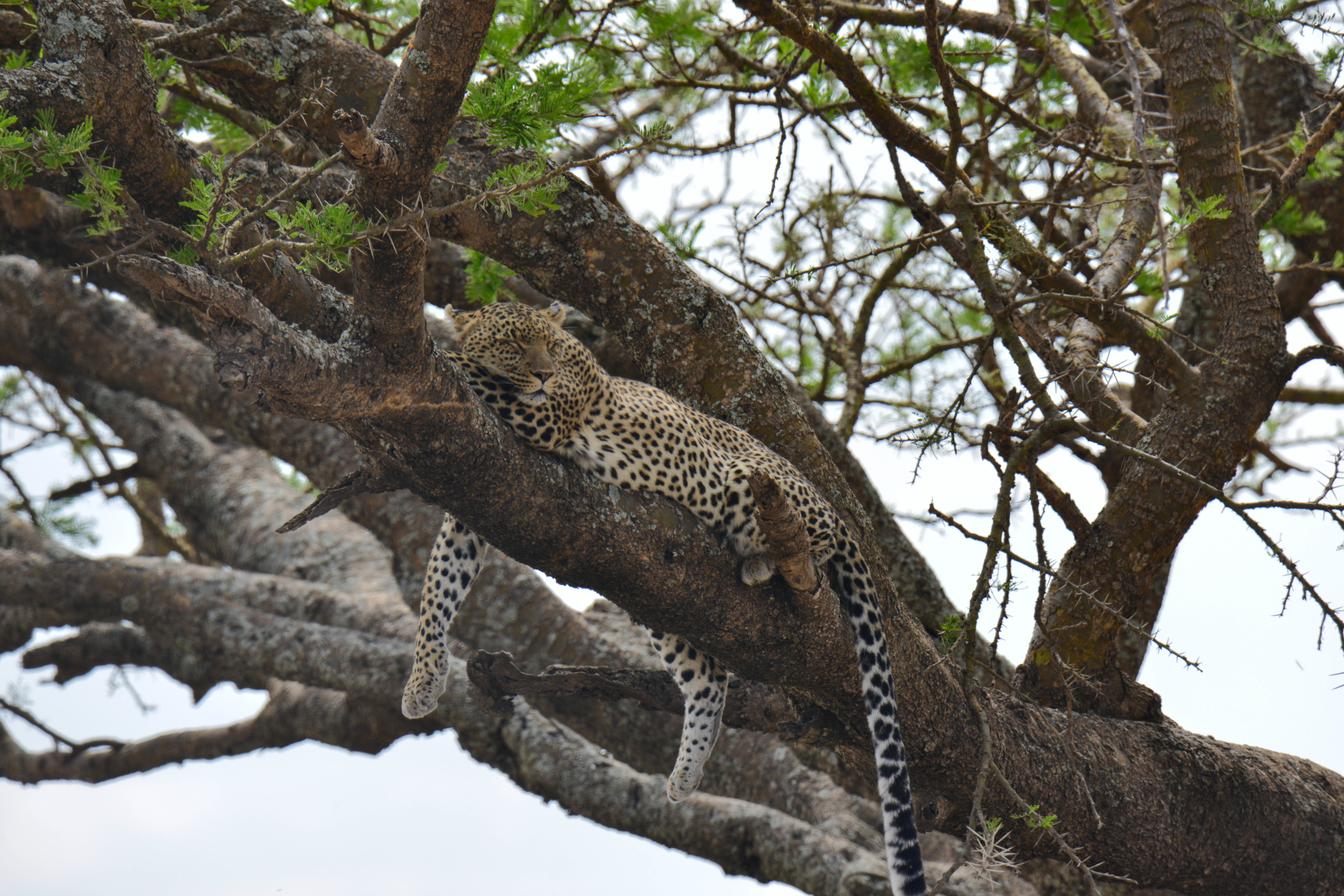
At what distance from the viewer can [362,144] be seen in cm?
209

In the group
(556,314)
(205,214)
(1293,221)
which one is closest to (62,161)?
→ (205,214)

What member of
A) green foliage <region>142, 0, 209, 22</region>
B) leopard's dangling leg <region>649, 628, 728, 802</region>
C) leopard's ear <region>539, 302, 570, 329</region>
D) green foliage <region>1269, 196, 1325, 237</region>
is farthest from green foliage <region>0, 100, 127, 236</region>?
green foliage <region>1269, 196, 1325, 237</region>

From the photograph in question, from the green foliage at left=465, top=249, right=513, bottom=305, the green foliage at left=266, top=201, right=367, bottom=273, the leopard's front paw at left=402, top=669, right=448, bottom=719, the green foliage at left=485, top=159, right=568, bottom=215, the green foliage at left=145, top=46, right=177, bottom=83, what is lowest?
the leopard's front paw at left=402, top=669, right=448, bottom=719

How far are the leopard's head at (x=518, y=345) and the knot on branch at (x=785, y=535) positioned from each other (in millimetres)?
1001

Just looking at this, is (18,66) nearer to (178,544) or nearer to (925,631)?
(925,631)

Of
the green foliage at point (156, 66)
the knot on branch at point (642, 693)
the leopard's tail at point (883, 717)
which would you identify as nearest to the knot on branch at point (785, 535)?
the leopard's tail at point (883, 717)

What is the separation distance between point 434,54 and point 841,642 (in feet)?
7.85

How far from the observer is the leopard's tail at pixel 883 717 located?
3.54 m

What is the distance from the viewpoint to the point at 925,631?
4566mm

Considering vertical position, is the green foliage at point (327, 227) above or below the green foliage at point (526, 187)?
below

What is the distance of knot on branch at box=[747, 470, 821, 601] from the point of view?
2967mm

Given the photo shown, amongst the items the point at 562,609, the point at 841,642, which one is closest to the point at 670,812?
the point at 562,609

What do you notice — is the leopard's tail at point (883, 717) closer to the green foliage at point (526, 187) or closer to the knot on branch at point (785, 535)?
the knot on branch at point (785, 535)

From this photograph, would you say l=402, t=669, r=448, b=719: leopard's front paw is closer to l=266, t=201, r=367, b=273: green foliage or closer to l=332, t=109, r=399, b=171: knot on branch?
l=266, t=201, r=367, b=273: green foliage
